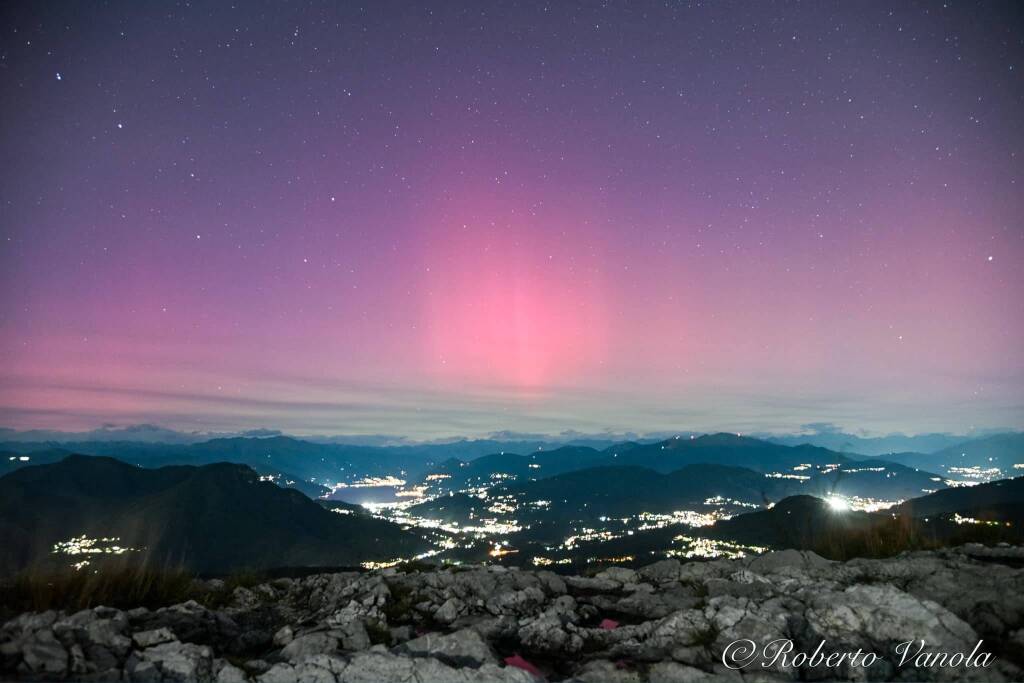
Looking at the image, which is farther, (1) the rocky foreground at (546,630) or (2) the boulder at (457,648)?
(2) the boulder at (457,648)

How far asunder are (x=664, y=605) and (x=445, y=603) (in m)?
4.30

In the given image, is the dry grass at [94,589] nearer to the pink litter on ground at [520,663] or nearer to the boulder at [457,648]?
the boulder at [457,648]

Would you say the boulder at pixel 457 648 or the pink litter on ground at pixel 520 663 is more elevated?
the boulder at pixel 457 648

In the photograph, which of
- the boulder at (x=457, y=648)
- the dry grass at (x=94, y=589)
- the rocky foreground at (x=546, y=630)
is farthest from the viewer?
the dry grass at (x=94, y=589)

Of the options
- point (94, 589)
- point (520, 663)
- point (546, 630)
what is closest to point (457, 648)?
point (520, 663)

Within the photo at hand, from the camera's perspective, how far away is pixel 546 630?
317 inches

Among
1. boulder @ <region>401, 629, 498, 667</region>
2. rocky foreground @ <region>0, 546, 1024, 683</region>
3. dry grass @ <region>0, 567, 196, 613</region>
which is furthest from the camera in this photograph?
dry grass @ <region>0, 567, 196, 613</region>

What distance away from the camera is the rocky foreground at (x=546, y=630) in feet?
19.6

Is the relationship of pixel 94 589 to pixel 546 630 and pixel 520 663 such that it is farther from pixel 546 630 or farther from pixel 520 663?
pixel 546 630

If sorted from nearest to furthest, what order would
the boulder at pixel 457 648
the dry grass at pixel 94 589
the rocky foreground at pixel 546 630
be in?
the rocky foreground at pixel 546 630 < the boulder at pixel 457 648 < the dry grass at pixel 94 589

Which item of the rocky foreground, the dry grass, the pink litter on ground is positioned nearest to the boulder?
the rocky foreground

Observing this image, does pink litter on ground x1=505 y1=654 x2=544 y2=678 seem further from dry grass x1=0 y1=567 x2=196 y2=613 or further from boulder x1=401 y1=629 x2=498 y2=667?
dry grass x1=0 y1=567 x2=196 y2=613

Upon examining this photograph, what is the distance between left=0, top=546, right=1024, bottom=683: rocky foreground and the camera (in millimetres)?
5961

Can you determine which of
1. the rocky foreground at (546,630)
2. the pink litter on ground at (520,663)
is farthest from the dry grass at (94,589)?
the pink litter on ground at (520,663)
